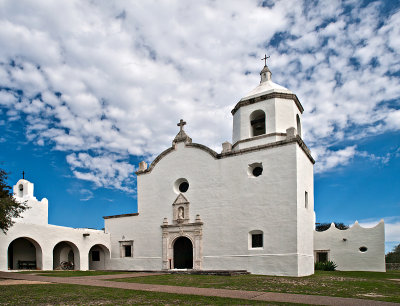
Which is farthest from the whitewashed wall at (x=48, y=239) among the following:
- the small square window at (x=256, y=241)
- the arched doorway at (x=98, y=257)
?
the small square window at (x=256, y=241)

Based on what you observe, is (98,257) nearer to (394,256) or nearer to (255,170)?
(255,170)

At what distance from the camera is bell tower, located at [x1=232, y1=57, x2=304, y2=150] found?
65.5 ft

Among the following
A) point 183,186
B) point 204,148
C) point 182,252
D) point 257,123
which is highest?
point 257,123

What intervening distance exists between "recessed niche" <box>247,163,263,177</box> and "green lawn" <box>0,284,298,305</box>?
1110 cm

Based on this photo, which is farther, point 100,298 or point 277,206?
point 277,206

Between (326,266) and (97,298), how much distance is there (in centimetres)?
1695

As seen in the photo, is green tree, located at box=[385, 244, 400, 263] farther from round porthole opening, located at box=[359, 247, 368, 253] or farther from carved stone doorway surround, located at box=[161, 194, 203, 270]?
carved stone doorway surround, located at box=[161, 194, 203, 270]

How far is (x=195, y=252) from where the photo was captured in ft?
66.6

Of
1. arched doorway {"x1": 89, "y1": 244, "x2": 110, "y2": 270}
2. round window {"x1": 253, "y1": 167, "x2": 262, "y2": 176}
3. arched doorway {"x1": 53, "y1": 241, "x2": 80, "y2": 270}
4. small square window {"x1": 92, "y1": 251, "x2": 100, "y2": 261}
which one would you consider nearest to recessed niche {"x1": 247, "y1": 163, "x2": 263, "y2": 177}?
round window {"x1": 253, "y1": 167, "x2": 262, "y2": 176}

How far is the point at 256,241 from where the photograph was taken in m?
18.6

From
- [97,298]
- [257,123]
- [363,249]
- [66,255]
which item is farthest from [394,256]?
[97,298]

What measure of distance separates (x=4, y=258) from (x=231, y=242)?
495 inches

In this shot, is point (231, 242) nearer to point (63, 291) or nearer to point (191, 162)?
point (191, 162)

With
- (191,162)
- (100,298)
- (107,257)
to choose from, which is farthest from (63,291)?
(107,257)
